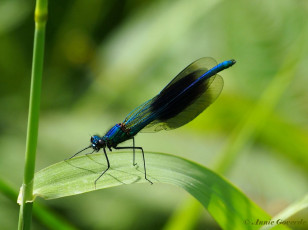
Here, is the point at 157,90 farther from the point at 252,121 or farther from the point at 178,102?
the point at 252,121

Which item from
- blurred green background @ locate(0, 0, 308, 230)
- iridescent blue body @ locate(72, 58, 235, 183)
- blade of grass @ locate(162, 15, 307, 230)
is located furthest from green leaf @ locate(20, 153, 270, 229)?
iridescent blue body @ locate(72, 58, 235, 183)

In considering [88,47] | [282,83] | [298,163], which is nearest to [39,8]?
[282,83]

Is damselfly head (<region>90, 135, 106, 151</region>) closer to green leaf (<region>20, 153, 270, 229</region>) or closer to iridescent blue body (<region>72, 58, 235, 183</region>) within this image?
iridescent blue body (<region>72, 58, 235, 183</region>)

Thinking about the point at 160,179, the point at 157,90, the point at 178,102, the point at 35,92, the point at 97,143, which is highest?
the point at 157,90

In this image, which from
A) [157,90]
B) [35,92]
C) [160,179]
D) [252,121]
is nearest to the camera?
[35,92]

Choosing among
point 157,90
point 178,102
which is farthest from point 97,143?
point 157,90

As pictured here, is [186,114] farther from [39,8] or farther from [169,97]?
[39,8]

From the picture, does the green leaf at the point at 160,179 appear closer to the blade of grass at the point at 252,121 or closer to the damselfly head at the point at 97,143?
the blade of grass at the point at 252,121
